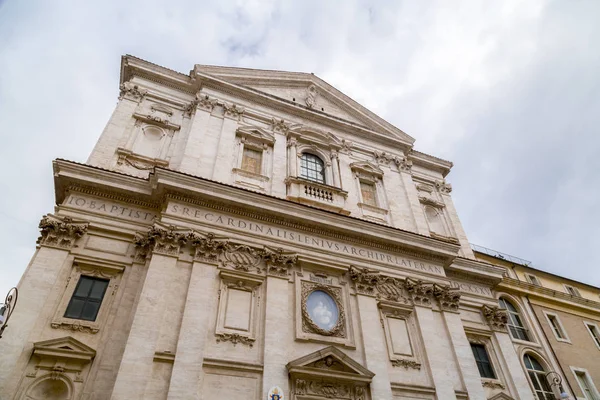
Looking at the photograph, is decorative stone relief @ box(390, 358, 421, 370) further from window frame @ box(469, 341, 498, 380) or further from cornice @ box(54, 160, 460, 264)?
cornice @ box(54, 160, 460, 264)

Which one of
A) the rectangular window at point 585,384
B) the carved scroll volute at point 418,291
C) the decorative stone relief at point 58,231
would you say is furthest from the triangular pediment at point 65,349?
the rectangular window at point 585,384

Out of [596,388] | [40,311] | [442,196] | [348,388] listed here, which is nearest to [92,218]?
[40,311]

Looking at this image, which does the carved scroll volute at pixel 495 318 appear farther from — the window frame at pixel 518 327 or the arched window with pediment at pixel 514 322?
the arched window with pediment at pixel 514 322

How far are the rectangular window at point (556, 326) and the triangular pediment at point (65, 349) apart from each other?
17921 millimetres

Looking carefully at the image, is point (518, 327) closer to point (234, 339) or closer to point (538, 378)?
point (538, 378)

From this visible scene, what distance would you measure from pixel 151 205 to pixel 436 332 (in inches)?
392

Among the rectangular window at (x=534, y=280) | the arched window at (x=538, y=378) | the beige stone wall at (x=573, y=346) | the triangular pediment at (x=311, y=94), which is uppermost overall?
the triangular pediment at (x=311, y=94)

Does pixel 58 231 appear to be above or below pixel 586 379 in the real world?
above

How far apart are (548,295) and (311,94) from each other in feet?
47.5

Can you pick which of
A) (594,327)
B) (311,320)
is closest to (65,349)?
(311,320)

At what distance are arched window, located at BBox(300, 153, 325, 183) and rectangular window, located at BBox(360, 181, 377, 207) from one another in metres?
1.90

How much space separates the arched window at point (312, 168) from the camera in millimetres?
16672

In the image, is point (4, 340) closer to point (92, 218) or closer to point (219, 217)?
point (92, 218)

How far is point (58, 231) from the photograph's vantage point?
35.7 ft
